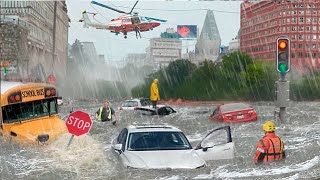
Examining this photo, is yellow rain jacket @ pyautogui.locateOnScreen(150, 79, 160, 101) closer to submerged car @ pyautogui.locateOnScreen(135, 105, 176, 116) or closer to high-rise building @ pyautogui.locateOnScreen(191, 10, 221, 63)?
submerged car @ pyautogui.locateOnScreen(135, 105, 176, 116)

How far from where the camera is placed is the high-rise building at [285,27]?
63156 mm

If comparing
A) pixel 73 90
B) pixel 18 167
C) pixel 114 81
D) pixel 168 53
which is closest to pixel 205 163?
pixel 18 167

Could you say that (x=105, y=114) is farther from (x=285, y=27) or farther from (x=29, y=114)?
(x=285, y=27)

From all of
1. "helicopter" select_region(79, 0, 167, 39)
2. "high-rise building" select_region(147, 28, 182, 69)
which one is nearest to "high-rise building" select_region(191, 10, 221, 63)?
"high-rise building" select_region(147, 28, 182, 69)

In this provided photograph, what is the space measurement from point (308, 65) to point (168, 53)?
25.4m

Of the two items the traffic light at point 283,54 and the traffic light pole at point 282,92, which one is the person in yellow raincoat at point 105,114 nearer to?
the traffic light pole at point 282,92

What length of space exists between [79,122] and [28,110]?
155 inches

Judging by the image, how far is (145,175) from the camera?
10180 millimetres

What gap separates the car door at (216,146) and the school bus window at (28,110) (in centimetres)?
615

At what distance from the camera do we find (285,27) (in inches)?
2744

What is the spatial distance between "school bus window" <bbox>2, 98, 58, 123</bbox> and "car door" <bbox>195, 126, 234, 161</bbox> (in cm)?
615

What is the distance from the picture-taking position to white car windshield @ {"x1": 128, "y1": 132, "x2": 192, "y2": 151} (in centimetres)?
1170

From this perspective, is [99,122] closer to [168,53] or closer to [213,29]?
[168,53]

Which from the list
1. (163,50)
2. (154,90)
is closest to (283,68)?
(154,90)
